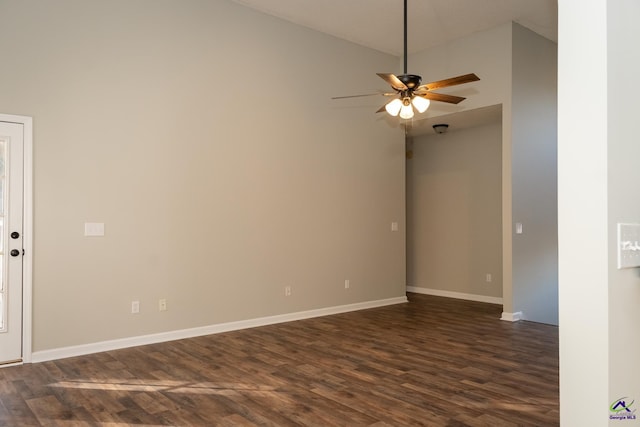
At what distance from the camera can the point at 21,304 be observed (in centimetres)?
409

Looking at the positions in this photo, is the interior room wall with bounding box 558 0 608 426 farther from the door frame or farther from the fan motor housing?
the door frame

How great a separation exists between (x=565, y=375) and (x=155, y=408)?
2641mm

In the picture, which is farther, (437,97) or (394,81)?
(437,97)

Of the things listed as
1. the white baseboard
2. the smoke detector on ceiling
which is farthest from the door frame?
the smoke detector on ceiling

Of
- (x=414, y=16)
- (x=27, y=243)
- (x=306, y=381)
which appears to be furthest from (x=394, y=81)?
(x=27, y=243)

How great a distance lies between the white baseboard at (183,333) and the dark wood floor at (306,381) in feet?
0.43

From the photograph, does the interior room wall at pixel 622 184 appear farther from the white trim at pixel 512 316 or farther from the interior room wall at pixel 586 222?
the white trim at pixel 512 316

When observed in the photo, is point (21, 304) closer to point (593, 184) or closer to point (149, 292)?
point (149, 292)

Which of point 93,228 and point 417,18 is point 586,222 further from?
point 417,18

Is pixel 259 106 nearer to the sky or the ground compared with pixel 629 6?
nearer to the sky

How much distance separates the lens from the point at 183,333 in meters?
5.00

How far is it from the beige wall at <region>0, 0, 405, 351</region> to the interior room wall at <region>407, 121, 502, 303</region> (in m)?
1.52

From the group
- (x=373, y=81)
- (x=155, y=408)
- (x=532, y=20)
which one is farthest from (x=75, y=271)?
(x=532, y=20)

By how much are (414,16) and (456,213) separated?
11.0 ft
